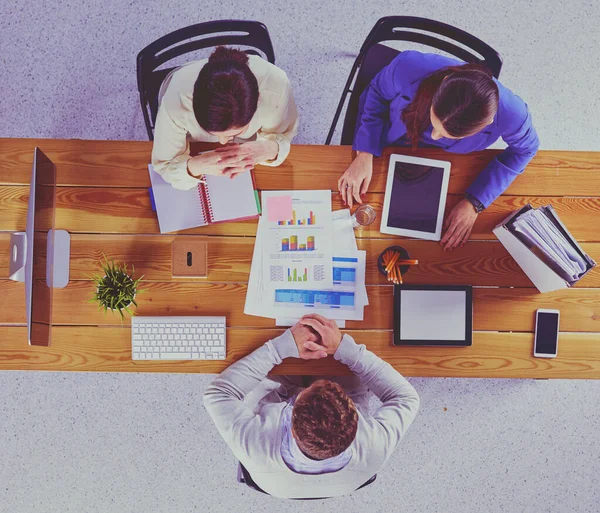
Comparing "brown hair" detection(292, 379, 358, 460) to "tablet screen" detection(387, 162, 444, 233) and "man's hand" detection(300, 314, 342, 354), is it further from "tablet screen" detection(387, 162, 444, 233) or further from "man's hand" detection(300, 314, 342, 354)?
"tablet screen" detection(387, 162, 444, 233)

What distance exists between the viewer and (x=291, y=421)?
4.73 ft

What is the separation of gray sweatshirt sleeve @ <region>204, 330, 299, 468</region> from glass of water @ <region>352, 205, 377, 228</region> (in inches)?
17.1

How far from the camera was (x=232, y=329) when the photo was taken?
5.21 feet

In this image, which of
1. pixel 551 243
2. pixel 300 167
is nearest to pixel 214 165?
pixel 300 167

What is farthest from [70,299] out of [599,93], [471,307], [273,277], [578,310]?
[599,93]

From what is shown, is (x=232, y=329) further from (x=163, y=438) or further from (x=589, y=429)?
(x=589, y=429)

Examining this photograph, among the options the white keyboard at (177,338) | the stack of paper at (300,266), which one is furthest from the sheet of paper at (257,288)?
the white keyboard at (177,338)

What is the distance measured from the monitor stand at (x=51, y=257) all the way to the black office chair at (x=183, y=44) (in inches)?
21.7

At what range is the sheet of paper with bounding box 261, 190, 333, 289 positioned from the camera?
1.58m

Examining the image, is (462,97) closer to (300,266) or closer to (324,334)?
(300,266)

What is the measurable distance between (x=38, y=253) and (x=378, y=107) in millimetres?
1180

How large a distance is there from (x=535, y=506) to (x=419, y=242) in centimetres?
168

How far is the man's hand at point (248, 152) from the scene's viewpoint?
4.87 ft

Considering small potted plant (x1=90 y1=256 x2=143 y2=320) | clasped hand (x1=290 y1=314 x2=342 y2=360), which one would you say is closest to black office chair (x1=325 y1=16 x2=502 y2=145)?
clasped hand (x1=290 y1=314 x2=342 y2=360)
